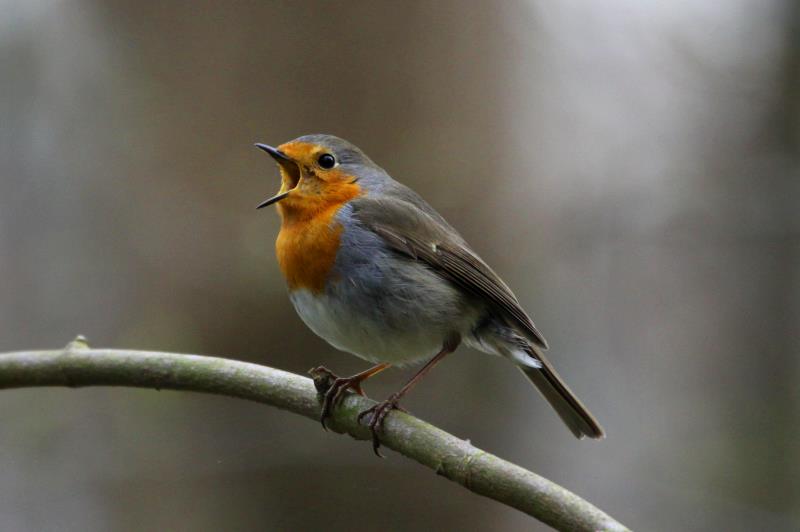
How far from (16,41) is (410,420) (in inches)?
238

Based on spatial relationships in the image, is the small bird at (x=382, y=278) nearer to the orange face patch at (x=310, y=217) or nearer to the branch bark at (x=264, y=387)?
the orange face patch at (x=310, y=217)

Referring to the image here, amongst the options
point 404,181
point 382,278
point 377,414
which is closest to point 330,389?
point 377,414

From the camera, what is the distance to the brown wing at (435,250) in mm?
3430

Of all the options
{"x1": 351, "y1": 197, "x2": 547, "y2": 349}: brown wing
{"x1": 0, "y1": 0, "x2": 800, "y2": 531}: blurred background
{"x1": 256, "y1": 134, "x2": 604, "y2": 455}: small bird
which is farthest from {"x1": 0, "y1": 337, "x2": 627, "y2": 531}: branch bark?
{"x1": 0, "y1": 0, "x2": 800, "y2": 531}: blurred background

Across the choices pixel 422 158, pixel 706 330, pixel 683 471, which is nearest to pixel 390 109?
pixel 422 158

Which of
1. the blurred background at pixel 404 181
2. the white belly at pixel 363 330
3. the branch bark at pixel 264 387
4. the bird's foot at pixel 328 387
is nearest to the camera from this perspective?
the branch bark at pixel 264 387

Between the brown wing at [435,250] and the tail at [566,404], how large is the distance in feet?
0.41

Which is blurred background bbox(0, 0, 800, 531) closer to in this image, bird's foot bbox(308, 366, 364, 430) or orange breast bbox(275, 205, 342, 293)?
orange breast bbox(275, 205, 342, 293)

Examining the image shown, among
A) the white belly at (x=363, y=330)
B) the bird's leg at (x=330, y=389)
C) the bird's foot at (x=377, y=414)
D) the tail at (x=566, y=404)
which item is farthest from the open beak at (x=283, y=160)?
the tail at (x=566, y=404)

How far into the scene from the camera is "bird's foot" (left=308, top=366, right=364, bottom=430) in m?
→ 2.69

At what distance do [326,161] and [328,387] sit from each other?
45.7 inches

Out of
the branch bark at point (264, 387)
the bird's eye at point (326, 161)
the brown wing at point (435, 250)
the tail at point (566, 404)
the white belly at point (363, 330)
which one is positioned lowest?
the branch bark at point (264, 387)

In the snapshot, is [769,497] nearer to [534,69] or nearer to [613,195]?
[613,195]

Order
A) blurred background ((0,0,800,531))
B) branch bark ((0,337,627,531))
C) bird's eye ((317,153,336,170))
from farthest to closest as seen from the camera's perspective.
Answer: blurred background ((0,0,800,531)), bird's eye ((317,153,336,170)), branch bark ((0,337,627,531))
